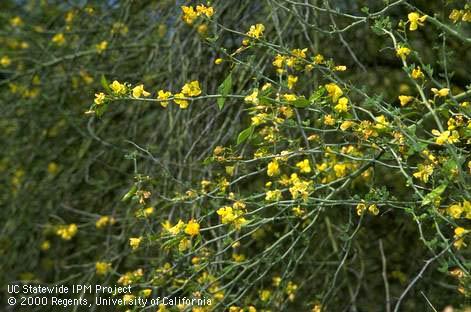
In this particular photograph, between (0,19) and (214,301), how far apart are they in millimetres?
3146

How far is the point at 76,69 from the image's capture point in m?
4.08

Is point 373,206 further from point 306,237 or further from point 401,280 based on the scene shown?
point 401,280

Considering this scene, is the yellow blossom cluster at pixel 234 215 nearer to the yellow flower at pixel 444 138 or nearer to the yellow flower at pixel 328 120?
the yellow flower at pixel 328 120

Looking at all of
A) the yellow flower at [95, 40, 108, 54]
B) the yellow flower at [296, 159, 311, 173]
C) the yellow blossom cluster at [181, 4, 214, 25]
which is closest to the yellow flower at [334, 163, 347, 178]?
the yellow flower at [296, 159, 311, 173]

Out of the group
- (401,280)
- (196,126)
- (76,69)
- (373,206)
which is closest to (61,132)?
(76,69)

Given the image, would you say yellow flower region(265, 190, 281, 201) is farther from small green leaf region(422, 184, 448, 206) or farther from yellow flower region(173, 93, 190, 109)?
small green leaf region(422, 184, 448, 206)

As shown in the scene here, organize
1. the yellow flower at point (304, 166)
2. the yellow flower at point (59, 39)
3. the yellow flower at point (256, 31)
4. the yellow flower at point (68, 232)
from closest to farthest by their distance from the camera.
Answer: the yellow flower at point (256, 31) < the yellow flower at point (304, 166) < the yellow flower at point (68, 232) < the yellow flower at point (59, 39)

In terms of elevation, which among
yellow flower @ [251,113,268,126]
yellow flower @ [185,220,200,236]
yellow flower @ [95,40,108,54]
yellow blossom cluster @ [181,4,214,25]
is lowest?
yellow flower @ [95,40,108,54]

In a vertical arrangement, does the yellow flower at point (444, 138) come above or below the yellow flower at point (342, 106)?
below

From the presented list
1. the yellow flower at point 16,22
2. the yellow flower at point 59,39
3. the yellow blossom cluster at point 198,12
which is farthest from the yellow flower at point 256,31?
the yellow flower at point 16,22

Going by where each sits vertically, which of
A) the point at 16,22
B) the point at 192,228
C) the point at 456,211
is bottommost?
the point at 16,22

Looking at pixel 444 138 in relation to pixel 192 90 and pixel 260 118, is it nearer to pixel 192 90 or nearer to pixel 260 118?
pixel 260 118

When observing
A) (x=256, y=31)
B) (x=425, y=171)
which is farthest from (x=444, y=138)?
(x=256, y=31)

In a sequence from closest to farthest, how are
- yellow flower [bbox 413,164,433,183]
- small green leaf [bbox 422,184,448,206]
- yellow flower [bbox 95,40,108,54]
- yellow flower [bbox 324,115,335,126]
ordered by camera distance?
small green leaf [bbox 422,184,448,206]
yellow flower [bbox 413,164,433,183]
yellow flower [bbox 324,115,335,126]
yellow flower [bbox 95,40,108,54]
